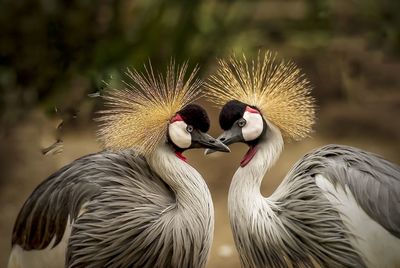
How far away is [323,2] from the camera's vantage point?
193 cm

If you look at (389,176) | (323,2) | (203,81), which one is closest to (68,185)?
(203,81)

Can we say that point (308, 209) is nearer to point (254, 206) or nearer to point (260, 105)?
point (254, 206)

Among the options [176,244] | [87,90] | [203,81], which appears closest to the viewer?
[176,244]

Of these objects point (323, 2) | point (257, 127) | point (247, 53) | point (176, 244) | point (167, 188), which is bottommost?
point (176, 244)

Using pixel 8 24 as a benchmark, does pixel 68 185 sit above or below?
below

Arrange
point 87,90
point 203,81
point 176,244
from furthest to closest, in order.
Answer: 1. point 87,90
2. point 203,81
3. point 176,244

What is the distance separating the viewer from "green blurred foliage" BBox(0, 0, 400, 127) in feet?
6.29

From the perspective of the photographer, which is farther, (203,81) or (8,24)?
(8,24)

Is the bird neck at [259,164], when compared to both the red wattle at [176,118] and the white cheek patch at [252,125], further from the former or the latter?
the red wattle at [176,118]

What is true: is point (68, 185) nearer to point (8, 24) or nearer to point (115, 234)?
point (115, 234)

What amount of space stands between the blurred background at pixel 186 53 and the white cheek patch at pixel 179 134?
313mm

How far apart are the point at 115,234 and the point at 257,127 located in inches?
14.2

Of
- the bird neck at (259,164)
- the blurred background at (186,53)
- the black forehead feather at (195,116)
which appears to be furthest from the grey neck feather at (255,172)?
the blurred background at (186,53)

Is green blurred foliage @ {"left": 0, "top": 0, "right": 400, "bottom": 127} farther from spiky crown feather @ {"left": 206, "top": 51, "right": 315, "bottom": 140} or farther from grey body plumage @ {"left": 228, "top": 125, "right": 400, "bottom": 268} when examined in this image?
grey body plumage @ {"left": 228, "top": 125, "right": 400, "bottom": 268}
